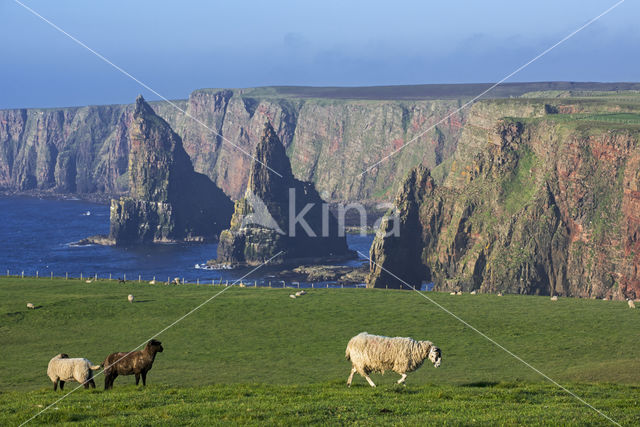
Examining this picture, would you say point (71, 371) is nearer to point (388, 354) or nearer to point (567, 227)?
point (388, 354)

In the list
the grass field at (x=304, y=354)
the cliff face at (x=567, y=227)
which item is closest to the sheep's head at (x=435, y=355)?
the grass field at (x=304, y=354)

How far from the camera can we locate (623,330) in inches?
2482

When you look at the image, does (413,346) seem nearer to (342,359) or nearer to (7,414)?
(342,359)

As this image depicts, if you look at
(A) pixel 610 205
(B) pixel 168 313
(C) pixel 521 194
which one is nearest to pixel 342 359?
(B) pixel 168 313

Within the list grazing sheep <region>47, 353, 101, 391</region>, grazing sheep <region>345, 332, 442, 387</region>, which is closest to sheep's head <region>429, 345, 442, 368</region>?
grazing sheep <region>345, 332, 442, 387</region>

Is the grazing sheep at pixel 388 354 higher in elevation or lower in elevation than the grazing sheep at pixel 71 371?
higher

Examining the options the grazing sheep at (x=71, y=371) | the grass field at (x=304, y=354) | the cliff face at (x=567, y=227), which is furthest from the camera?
the cliff face at (x=567, y=227)

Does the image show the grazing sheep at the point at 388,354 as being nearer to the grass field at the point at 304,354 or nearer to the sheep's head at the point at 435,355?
the sheep's head at the point at 435,355

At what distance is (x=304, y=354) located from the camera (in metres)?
55.2

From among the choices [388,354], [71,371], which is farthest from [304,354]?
[71,371]

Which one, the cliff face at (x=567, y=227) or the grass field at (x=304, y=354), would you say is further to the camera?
the cliff face at (x=567, y=227)

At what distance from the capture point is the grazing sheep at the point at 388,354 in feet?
126

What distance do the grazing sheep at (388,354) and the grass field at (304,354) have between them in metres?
1.21

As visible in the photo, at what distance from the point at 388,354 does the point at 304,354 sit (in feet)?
58.1
